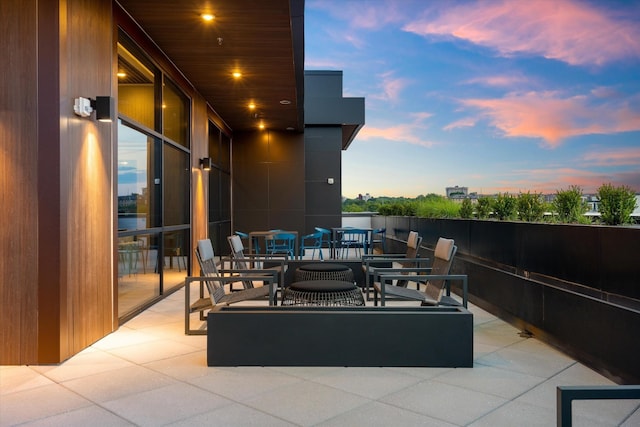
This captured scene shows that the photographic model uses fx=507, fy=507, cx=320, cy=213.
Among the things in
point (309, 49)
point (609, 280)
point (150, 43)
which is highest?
point (309, 49)

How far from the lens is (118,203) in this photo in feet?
17.3

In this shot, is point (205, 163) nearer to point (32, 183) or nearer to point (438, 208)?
point (438, 208)

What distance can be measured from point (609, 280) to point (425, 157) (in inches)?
911

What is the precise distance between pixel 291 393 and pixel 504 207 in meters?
4.56

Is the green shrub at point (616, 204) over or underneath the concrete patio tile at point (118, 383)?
over

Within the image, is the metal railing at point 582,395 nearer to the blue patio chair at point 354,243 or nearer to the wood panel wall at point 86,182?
the wood panel wall at point 86,182

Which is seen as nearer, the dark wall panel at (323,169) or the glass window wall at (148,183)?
the glass window wall at (148,183)

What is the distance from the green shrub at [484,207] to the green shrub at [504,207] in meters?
0.23

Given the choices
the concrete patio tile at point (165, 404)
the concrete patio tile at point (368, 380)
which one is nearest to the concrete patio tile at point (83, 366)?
the concrete patio tile at point (165, 404)

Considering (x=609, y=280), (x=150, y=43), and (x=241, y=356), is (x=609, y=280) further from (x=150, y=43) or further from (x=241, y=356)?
(x=150, y=43)

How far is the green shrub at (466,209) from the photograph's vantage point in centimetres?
808

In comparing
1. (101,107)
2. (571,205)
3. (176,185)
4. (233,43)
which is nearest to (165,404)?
(101,107)

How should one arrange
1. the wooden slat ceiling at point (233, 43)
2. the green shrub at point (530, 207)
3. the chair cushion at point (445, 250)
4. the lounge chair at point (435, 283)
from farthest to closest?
1. the green shrub at point (530, 207)
2. the wooden slat ceiling at point (233, 43)
3. the chair cushion at point (445, 250)
4. the lounge chair at point (435, 283)

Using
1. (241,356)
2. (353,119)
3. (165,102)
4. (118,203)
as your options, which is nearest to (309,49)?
(353,119)
